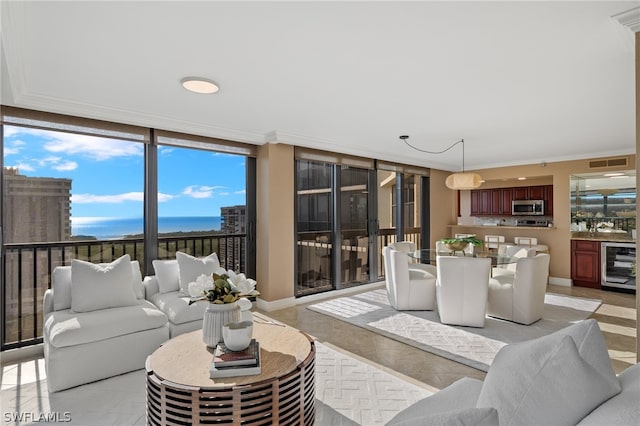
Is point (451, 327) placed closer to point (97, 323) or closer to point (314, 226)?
point (314, 226)

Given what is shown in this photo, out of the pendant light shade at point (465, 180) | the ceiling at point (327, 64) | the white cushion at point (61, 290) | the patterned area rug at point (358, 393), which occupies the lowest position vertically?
the patterned area rug at point (358, 393)

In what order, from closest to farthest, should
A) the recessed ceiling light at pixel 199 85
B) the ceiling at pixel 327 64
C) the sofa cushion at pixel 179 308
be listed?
the ceiling at pixel 327 64 < the recessed ceiling light at pixel 199 85 < the sofa cushion at pixel 179 308

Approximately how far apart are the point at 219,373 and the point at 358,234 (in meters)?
4.47

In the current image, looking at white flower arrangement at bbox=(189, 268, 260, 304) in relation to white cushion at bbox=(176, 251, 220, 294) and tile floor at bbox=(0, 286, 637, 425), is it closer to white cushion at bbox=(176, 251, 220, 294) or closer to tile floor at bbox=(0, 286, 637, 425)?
tile floor at bbox=(0, 286, 637, 425)

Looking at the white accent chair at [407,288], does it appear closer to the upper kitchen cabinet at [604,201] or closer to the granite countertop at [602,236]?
the granite countertop at [602,236]

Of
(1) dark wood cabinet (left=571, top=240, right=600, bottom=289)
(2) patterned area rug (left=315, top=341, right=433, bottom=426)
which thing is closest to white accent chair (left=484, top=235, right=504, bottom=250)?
(1) dark wood cabinet (left=571, top=240, right=600, bottom=289)

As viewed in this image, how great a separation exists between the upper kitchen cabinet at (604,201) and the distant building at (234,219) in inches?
238

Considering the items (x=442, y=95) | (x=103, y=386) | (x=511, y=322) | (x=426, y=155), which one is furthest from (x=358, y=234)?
(x=103, y=386)

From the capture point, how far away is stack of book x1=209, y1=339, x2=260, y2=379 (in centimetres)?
176

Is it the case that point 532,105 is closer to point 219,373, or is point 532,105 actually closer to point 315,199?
point 315,199

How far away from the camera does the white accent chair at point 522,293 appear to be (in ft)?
13.0

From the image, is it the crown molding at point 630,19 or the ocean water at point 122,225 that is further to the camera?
the ocean water at point 122,225

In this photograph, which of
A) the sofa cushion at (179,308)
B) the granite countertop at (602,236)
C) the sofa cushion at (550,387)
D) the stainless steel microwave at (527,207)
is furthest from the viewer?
the stainless steel microwave at (527,207)

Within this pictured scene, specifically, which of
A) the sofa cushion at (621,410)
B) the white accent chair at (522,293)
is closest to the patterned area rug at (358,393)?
the sofa cushion at (621,410)
